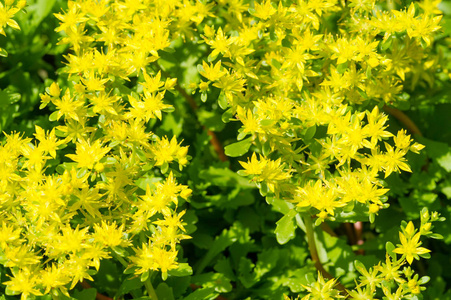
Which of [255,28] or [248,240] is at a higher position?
[255,28]

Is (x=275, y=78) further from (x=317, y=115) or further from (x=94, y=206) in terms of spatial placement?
(x=94, y=206)

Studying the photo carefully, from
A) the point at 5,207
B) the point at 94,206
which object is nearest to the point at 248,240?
the point at 94,206

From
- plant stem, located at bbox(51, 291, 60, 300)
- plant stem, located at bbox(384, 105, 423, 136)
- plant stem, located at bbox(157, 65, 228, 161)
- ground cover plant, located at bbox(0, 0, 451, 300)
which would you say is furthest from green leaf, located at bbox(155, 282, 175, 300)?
plant stem, located at bbox(384, 105, 423, 136)

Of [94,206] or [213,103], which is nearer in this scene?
[94,206]

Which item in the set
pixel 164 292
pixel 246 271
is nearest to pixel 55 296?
pixel 164 292

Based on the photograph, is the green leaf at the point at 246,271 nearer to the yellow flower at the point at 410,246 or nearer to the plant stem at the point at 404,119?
the yellow flower at the point at 410,246

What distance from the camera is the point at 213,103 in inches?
57.7

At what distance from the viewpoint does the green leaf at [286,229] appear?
42.2 inches

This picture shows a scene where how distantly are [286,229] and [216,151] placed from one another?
47 cm

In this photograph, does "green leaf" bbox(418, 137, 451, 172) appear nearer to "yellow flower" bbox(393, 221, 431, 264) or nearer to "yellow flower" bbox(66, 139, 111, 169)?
"yellow flower" bbox(393, 221, 431, 264)

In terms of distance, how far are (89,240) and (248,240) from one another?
505 millimetres

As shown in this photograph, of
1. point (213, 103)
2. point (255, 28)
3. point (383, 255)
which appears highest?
point (255, 28)

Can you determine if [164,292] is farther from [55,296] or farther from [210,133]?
[210,133]

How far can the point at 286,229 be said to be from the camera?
109cm
